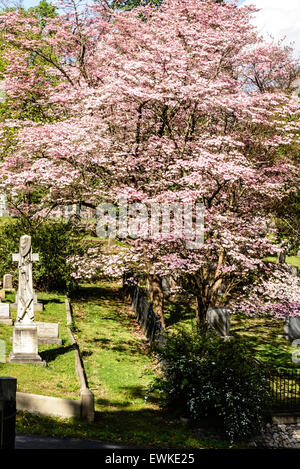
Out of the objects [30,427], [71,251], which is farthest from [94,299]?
[30,427]

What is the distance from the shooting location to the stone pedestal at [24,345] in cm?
1419

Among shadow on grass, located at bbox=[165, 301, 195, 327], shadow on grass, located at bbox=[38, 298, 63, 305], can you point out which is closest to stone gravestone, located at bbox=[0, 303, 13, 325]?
shadow on grass, located at bbox=[38, 298, 63, 305]

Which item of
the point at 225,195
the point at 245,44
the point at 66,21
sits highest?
the point at 66,21

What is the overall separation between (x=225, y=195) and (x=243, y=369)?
8934mm

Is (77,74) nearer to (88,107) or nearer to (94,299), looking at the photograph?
(88,107)

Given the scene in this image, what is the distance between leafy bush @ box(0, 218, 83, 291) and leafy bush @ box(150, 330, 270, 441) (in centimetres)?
1339

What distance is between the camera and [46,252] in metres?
25.9

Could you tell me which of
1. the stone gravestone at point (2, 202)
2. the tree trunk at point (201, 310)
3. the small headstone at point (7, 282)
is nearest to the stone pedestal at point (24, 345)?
the tree trunk at point (201, 310)

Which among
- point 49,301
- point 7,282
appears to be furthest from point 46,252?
point 49,301

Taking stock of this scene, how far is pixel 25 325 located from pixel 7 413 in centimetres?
829

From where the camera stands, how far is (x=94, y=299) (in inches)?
1078

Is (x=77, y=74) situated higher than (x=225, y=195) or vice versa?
(x=77, y=74)

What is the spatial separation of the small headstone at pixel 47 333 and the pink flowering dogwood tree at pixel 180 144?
Result: 11.5 ft

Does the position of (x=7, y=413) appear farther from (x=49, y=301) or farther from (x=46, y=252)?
(x=46, y=252)
